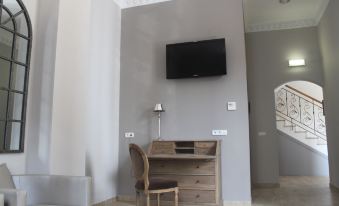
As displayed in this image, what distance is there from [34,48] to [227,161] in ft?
9.97

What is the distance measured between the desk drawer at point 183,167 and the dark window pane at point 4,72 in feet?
7.43

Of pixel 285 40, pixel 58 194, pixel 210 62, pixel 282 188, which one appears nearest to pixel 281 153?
pixel 282 188

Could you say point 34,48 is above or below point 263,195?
above

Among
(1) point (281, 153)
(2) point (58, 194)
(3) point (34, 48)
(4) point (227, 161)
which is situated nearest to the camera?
(2) point (58, 194)

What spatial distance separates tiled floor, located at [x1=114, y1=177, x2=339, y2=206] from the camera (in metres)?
4.56

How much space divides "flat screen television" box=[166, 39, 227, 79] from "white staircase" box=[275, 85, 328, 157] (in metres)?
5.14

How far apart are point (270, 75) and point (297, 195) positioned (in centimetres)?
266

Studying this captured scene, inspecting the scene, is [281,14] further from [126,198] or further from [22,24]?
[22,24]

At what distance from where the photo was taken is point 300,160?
8.44 metres

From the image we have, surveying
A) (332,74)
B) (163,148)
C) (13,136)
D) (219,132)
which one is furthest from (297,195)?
(13,136)

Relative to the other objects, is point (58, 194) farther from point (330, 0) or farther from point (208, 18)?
point (330, 0)

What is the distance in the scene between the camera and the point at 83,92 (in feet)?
12.0

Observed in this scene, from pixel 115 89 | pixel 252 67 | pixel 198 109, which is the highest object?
pixel 252 67

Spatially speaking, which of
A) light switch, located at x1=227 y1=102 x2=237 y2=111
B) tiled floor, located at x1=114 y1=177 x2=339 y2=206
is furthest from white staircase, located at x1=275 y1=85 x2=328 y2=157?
light switch, located at x1=227 y1=102 x2=237 y2=111
